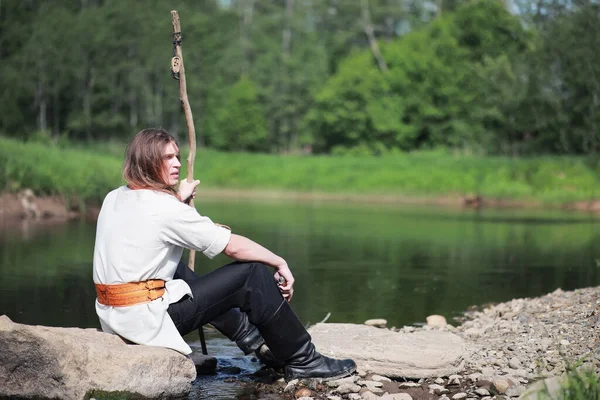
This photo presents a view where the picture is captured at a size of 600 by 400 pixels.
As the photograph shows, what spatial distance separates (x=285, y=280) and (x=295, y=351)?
0.56 metres

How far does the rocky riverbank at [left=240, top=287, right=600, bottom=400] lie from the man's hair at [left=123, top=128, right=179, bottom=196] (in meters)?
1.66

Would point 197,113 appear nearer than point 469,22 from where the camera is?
No

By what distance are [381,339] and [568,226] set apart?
1829cm

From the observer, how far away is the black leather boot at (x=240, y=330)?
6.23 metres

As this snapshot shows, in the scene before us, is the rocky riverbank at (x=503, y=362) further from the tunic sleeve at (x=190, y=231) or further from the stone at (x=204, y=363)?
Result: the tunic sleeve at (x=190, y=231)

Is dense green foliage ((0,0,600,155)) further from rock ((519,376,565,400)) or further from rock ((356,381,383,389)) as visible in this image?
rock ((519,376,565,400))

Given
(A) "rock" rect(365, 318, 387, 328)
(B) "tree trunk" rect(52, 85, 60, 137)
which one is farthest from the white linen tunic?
(B) "tree trunk" rect(52, 85, 60, 137)

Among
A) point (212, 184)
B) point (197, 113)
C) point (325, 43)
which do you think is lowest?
point (212, 184)

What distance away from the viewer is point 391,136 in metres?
51.4

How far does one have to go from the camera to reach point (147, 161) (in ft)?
16.7

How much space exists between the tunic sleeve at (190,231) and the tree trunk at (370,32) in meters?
48.0

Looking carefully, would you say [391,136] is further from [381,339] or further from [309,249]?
[381,339]

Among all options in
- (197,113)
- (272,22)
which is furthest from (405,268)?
(272,22)

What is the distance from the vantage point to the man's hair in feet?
16.6
